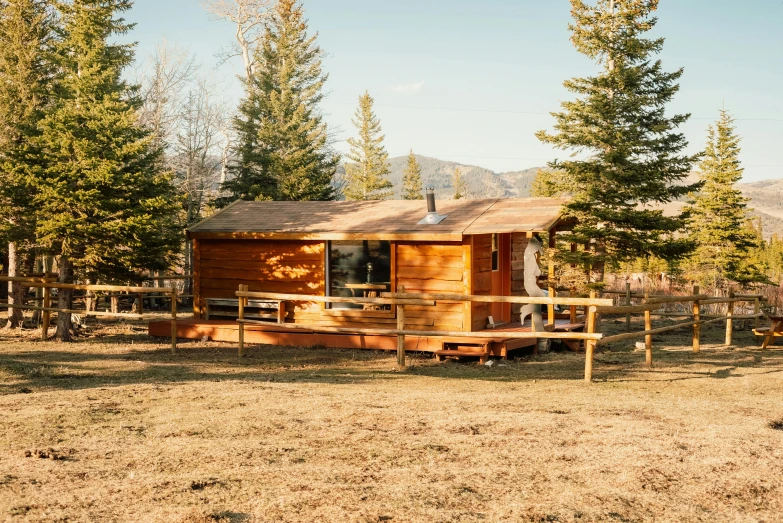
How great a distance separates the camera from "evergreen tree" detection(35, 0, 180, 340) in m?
15.3

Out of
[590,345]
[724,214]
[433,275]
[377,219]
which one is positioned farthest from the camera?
[724,214]

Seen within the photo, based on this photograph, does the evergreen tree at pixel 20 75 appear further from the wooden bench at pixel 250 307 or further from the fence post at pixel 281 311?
the fence post at pixel 281 311

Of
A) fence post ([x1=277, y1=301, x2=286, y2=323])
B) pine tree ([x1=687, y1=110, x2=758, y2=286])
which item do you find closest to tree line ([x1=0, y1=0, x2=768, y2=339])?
fence post ([x1=277, y1=301, x2=286, y2=323])

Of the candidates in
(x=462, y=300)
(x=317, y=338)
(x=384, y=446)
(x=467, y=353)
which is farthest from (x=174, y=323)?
(x=384, y=446)

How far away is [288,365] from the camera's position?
13.7 m

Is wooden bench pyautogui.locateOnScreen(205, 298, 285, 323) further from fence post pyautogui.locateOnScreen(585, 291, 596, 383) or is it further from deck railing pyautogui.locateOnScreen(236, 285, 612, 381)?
fence post pyautogui.locateOnScreen(585, 291, 596, 383)

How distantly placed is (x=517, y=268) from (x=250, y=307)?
20.9 feet

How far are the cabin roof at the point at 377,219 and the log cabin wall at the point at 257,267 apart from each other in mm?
417

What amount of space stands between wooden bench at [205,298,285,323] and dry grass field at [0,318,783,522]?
477 cm

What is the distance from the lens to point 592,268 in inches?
663

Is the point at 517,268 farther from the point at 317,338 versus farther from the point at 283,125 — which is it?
the point at 283,125

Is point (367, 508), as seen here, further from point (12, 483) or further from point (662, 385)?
point (662, 385)

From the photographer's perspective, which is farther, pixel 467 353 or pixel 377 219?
pixel 377 219

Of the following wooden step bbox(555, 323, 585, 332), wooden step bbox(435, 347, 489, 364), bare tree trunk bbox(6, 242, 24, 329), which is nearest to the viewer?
wooden step bbox(435, 347, 489, 364)
